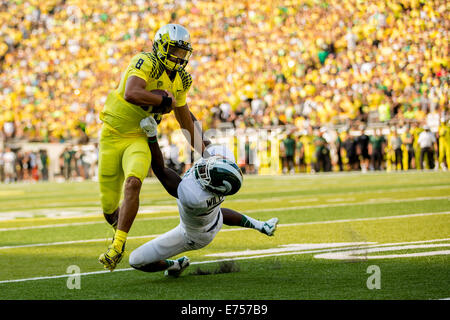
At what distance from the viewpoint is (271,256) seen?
20.8ft

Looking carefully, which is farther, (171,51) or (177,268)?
(171,51)

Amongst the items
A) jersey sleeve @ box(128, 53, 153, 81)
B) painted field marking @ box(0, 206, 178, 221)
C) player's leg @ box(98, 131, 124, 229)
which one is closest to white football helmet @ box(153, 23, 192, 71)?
jersey sleeve @ box(128, 53, 153, 81)

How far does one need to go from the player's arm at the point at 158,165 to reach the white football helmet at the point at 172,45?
1.59 ft

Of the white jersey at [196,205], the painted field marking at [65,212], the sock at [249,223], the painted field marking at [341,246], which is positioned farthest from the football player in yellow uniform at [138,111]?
the painted field marking at [65,212]

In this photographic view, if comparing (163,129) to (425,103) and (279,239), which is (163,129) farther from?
(279,239)

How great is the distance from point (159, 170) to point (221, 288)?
1616mm

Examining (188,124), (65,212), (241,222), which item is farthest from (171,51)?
(65,212)

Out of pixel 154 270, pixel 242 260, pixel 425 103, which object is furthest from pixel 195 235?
pixel 425 103

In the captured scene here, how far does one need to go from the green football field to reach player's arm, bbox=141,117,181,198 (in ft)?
2.10

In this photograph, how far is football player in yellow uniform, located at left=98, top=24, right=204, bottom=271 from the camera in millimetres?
5941

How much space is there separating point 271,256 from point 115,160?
1.47m

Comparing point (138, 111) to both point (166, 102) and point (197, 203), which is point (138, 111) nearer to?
point (166, 102)

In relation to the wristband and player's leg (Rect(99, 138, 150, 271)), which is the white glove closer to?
player's leg (Rect(99, 138, 150, 271))

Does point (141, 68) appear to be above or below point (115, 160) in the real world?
above
